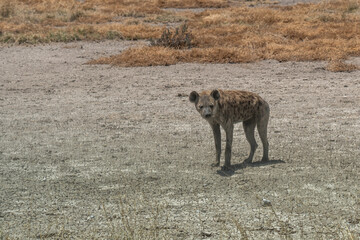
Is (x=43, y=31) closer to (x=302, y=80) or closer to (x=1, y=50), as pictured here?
(x=1, y=50)

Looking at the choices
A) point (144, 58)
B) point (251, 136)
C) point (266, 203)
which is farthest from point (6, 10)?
point (266, 203)

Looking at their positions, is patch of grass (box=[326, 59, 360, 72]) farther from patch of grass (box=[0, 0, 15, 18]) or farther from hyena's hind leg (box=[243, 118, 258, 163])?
patch of grass (box=[0, 0, 15, 18])

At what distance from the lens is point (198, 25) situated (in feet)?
65.9

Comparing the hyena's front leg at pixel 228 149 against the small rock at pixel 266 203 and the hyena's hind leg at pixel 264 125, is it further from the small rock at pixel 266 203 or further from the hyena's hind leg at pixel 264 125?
the small rock at pixel 266 203

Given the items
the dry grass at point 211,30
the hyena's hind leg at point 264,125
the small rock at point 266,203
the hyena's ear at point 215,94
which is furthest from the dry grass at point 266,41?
the small rock at point 266,203

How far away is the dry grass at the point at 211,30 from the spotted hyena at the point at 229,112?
6.46 meters

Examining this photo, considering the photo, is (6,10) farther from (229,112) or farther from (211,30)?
(229,112)

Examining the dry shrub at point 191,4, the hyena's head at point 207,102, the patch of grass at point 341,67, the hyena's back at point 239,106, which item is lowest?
the dry shrub at point 191,4

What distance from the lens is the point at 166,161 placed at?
21.4 feet

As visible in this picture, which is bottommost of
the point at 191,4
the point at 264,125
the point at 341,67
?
the point at 191,4

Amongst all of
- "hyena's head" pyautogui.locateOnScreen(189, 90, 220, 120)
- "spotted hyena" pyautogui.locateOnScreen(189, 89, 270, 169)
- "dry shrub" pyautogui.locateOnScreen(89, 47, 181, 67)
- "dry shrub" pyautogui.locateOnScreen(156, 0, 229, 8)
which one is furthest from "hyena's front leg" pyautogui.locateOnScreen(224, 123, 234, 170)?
"dry shrub" pyautogui.locateOnScreen(156, 0, 229, 8)

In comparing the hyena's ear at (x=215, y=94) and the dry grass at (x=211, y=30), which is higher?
the hyena's ear at (x=215, y=94)

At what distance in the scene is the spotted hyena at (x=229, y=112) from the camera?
5848 millimetres

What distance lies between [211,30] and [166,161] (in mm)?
12003
